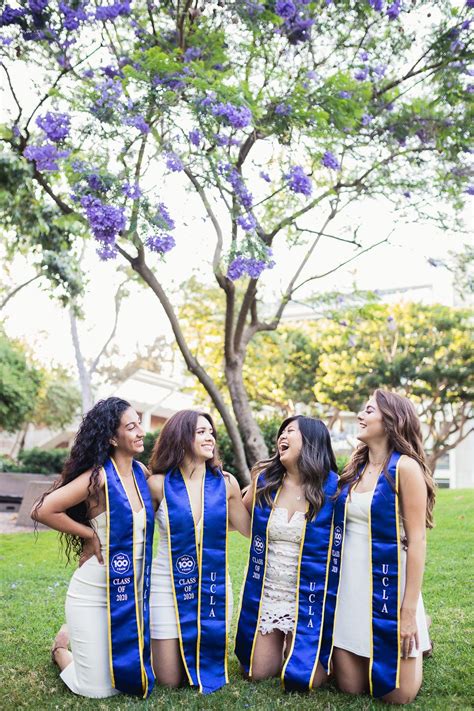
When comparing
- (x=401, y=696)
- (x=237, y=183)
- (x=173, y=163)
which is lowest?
(x=401, y=696)

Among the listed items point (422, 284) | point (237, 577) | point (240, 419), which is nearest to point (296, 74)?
point (240, 419)

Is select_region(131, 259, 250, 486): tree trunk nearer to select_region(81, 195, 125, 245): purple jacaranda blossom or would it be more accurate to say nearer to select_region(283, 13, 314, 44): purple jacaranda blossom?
select_region(81, 195, 125, 245): purple jacaranda blossom

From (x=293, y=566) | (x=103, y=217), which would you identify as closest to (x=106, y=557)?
(x=293, y=566)

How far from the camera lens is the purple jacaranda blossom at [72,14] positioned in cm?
717

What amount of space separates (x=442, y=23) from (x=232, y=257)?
384 centimetres

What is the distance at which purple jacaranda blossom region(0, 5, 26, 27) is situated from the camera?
288 inches

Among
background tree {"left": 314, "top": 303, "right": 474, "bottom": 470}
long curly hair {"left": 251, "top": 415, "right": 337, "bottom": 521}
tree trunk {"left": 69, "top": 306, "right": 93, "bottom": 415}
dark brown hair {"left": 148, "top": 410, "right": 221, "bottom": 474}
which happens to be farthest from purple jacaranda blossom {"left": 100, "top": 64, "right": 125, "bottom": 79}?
background tree {"left": 314, "top": 303, "right": 474, "bottom": 470}

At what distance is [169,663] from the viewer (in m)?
4.07

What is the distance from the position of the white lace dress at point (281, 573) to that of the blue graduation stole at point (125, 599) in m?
0.69

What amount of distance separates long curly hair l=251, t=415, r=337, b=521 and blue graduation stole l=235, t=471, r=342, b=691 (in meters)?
0.04

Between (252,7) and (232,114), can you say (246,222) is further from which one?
(252,7)

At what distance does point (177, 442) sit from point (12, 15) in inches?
209

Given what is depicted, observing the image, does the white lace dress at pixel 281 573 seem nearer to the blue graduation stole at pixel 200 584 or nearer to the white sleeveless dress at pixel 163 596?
the blue graduation stole at pixel 200 584

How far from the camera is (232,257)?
7.73 m
